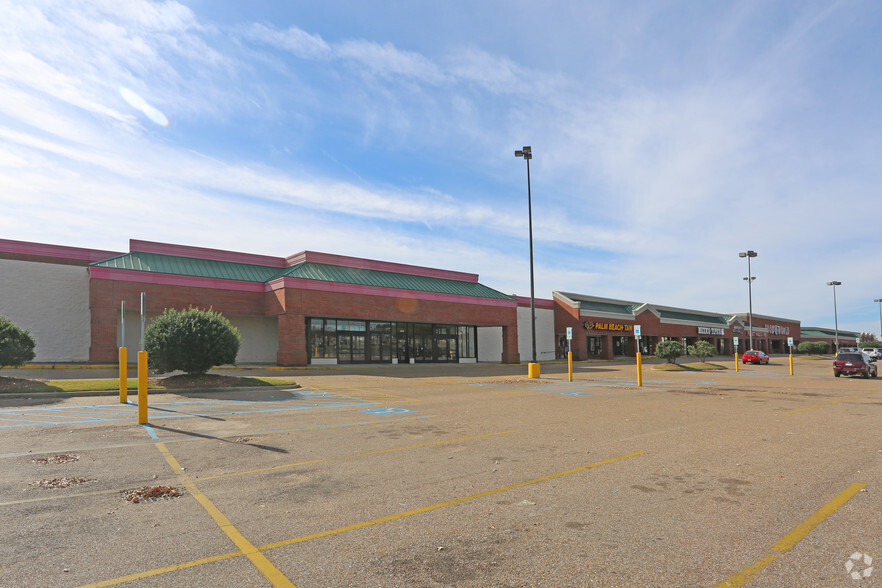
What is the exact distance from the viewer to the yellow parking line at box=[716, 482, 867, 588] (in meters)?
3.67

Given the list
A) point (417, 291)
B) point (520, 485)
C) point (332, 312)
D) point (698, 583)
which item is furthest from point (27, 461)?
point (417, 291)

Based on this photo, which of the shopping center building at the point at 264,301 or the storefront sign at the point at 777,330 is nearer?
the shopping center building at the point at 264,301

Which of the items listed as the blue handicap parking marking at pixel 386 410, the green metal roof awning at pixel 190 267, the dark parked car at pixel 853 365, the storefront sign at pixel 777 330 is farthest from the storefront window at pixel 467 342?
the storefront sign at pixel 777 330

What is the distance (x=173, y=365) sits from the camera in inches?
722

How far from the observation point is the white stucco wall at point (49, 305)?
27047mm

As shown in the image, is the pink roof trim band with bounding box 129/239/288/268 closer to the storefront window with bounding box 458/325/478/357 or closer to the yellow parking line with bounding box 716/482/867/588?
the storefront window with bounding box 458/325/478/357

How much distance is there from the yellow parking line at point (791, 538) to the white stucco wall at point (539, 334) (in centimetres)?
4206

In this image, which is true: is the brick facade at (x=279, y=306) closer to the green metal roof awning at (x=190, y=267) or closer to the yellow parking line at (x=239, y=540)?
the green metal roof awning at (x=190, y=267)

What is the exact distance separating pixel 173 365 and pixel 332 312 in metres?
14.4

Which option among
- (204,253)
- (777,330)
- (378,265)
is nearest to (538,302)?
(378,265)

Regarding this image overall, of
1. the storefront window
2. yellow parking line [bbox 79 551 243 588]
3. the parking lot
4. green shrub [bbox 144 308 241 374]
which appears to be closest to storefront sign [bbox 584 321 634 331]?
the storefront window

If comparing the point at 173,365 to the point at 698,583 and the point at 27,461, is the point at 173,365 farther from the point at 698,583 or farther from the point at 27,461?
the point at 698,583

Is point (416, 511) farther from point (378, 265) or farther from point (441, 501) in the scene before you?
point (378, 265)

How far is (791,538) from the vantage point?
441 cm
